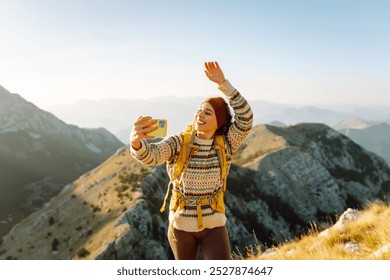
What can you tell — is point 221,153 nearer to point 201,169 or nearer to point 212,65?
point 201,169

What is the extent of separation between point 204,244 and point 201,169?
1164mm

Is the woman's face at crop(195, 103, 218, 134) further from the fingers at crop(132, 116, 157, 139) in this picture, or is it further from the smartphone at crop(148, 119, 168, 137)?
the fingers at crop(132, 116, 157, 139)

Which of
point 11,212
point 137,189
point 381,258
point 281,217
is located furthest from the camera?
point 11,212

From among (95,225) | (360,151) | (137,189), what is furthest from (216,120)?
(360,151)

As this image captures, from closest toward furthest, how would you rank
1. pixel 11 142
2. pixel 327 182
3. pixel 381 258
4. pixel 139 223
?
pixel 381 258 < pixel 139 223 < pixel 327 182 < pixel 11 142

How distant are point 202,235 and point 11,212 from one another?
11692 centimetres

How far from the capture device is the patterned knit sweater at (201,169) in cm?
486

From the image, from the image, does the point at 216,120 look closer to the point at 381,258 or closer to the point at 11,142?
the point at 381,258

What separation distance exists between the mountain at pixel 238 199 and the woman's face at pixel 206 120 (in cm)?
1326

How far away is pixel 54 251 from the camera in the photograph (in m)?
47.4

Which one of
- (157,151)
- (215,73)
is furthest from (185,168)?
(215,73)

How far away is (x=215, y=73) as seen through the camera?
5.27m

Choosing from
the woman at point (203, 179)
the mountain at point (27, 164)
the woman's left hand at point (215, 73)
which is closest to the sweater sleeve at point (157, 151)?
the woman at point (203, 179)

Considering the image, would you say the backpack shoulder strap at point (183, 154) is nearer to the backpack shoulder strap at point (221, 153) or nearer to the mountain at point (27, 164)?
the backpack shoulder strap at point (221, 153)
